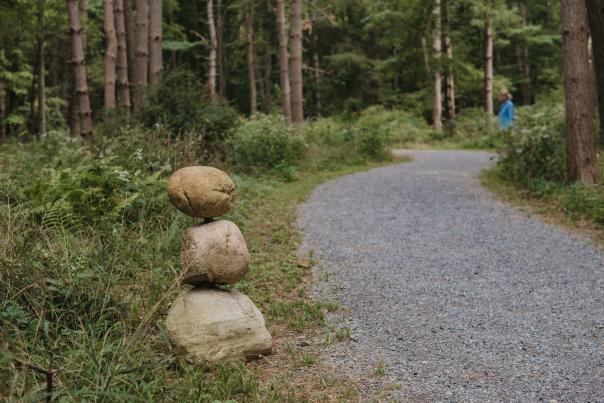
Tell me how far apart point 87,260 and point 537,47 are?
37974mm

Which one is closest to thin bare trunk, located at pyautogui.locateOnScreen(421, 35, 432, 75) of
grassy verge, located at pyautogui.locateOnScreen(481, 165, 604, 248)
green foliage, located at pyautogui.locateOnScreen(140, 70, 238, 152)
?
grassy verge, located at pyautogui.locateOnScreen(481, 165, 604, 248)

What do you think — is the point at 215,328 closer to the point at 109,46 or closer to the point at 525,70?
the point at 109,46

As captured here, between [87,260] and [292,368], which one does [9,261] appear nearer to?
[87,260]

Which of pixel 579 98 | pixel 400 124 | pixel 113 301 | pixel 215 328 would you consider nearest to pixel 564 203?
pixel 579 98

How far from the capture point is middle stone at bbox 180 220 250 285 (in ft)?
14.1

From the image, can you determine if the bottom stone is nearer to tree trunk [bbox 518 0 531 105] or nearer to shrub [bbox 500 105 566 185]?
shrub [bbox 500 105 566 185]

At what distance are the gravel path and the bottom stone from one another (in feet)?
1.98

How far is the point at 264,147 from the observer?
13.7 meters

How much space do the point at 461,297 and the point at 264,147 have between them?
28.8 ft

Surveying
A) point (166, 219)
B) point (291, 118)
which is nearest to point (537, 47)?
point (291, 118)

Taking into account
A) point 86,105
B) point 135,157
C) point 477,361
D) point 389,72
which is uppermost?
point 389,72

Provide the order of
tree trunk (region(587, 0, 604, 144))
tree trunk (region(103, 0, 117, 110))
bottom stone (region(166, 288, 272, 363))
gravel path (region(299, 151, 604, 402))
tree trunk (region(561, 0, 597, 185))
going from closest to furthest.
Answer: gravel path (region(299, 151, 604, 402)), bottom stone (region(166, 288, 272, 363)), tree trunk (region(561, 0, 597, 185)), tree trunk (region(587, 0, 604, 144)), tree trunk (region(103, 0, 117, 110))

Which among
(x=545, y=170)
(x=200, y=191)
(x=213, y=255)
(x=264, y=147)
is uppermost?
(x=264, y=147)

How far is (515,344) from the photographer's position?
14.6ft
